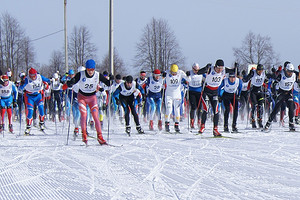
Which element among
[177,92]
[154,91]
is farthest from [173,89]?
[154,91]

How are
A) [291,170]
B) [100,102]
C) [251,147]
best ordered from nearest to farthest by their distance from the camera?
[291,170] < [251,147] < [100,102]

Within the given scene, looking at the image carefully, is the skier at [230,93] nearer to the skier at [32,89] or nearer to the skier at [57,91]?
the skier at [32,89]

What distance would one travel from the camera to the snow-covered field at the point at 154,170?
5355 millimetres

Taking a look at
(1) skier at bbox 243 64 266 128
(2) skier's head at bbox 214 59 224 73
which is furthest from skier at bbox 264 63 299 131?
(2) skier's head at bbox 214 59 224 73

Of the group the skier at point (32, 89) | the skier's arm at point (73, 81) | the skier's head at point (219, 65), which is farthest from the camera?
the skier at point (32, 89)

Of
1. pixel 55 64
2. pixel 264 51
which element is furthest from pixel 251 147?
pixel 55 64

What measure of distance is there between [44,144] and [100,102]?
6665 mm

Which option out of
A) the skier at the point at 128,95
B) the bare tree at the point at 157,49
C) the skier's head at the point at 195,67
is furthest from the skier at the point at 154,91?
the bare tree at the point at 157,49

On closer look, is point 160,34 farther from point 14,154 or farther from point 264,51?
point 14,154

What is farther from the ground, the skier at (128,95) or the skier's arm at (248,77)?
the skier's arm at (248,77)

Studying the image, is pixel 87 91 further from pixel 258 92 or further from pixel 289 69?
pixel 258 92

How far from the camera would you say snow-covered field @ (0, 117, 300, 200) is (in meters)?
5.36

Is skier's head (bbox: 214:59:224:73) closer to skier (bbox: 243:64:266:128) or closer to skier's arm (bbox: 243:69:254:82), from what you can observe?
skier's arm (bbox: 243:69:254:82)

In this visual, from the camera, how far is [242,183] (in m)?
5.80
